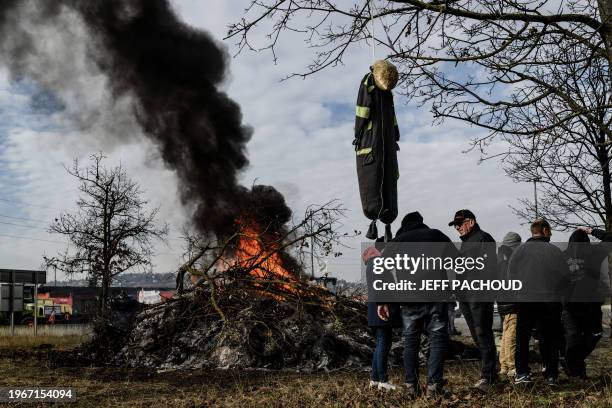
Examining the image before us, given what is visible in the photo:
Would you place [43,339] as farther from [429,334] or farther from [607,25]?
[607,25]

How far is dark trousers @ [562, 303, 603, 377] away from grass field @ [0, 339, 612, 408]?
252mm

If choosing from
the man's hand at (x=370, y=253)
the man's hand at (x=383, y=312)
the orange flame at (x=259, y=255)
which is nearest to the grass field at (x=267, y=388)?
the man's hand at (x=383, y=312)

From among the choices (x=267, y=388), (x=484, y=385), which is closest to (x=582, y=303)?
(x=484, y=385)

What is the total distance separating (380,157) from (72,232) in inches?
639

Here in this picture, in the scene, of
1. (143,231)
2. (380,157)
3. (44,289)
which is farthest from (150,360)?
(44,289)

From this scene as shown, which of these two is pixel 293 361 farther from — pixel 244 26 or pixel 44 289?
pixel 44 289

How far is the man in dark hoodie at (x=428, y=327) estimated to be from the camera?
6.34 metres

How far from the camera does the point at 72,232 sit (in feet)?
66.2

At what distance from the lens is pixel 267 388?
27.4 feet

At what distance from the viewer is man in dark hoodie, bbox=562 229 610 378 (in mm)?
7957

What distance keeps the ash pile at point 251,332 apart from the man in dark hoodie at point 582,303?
4.27 metres

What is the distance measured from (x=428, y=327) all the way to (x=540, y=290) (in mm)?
1667

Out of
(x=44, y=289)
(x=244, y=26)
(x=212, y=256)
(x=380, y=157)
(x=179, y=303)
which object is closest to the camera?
(x=380, y=157)

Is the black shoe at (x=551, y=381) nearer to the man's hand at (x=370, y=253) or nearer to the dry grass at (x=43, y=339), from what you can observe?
the man's hand at (x=370, y=253)
